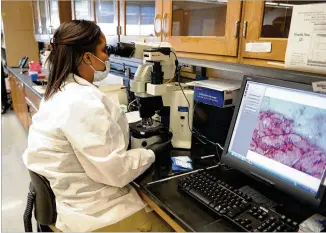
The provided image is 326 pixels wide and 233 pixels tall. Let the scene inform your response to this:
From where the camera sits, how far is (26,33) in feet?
15.3

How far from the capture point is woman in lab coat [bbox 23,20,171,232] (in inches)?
41.3

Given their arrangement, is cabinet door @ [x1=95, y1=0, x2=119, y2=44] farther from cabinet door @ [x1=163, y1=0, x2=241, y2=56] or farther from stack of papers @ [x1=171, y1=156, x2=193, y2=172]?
stack of papers @ [x1=171, y1=156, x2=193, y2=172]

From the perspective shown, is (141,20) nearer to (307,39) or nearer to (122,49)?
(122,49)

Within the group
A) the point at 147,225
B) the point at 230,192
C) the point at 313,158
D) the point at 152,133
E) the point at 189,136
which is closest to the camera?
the point at 313,158

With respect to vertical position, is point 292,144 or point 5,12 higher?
point 5,12

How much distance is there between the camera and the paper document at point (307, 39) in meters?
0.89

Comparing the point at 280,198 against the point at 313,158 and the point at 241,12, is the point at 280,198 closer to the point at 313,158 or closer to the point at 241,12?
the point at 313,158

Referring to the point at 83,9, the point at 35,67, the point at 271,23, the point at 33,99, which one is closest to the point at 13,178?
the point at 33,99

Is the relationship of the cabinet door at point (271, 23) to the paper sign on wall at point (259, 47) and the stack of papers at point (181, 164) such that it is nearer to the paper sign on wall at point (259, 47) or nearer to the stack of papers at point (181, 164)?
the paper sign on wall at point (259, 47)

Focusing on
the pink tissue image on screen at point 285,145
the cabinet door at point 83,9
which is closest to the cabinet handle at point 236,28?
Answer: the pink tissue image on screen at point 285,145

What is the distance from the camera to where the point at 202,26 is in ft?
4.28

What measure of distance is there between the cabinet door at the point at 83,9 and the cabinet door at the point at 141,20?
54 cm

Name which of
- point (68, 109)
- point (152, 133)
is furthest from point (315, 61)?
point (68, 109)

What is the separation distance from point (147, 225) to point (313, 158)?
2.40 ft
